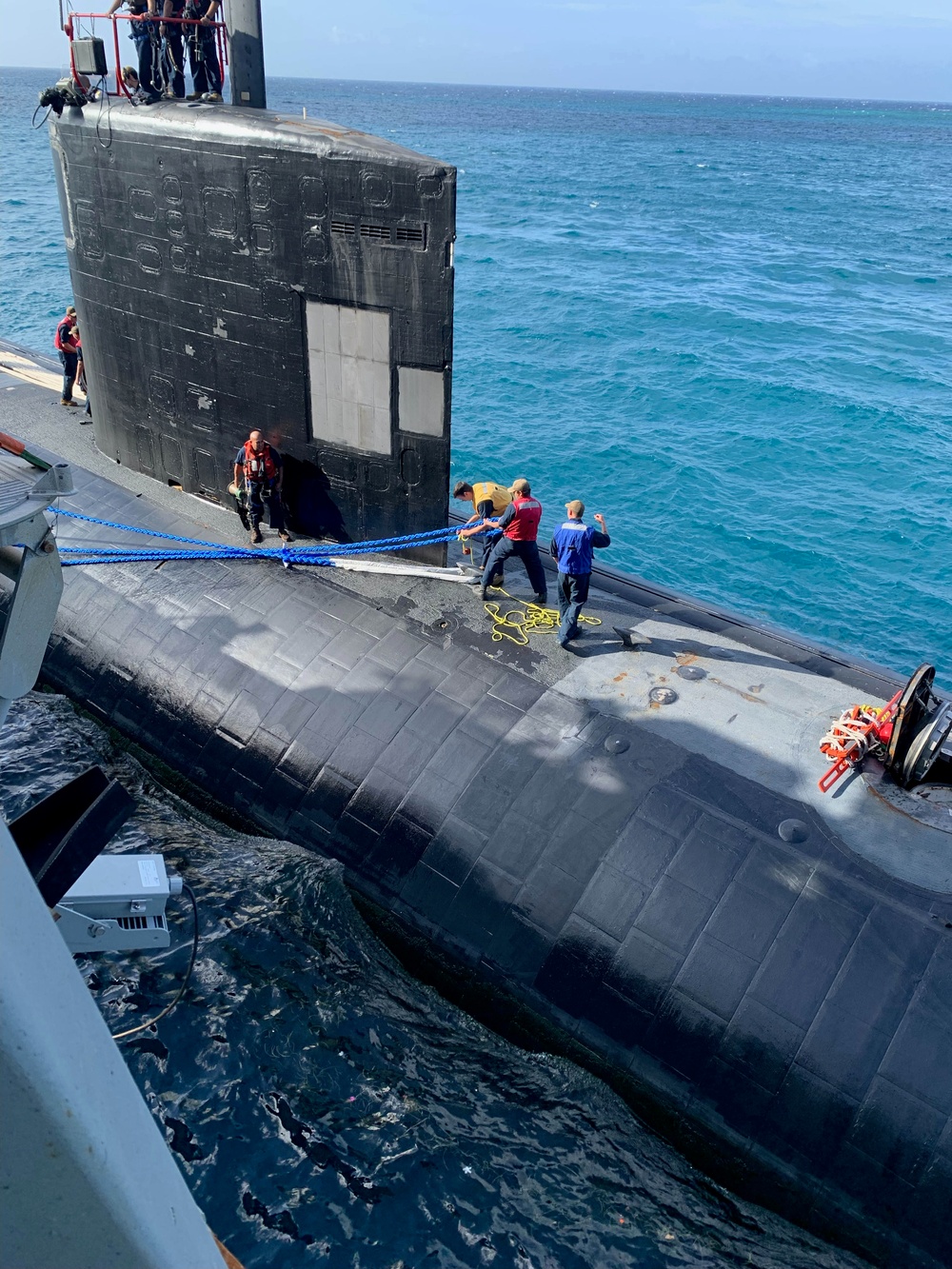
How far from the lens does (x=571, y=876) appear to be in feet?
24.9

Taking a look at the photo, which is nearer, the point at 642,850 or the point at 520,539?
the point at 642,850

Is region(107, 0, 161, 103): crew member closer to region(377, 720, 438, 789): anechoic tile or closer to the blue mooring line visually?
the blue mooring line

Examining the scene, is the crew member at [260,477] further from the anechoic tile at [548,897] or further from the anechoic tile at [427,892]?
the anechoic tile at [548,897]

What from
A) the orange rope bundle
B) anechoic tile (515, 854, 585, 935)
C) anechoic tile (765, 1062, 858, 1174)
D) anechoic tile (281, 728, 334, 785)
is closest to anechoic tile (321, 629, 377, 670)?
anechoic tile (281, 728, 334, 785)

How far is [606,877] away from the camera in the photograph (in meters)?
7.50

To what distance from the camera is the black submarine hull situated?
20.9 ft

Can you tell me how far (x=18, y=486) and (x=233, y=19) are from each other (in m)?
7.48

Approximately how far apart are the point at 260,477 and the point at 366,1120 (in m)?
6.22

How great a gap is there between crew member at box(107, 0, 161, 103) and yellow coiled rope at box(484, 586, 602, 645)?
6.37 m

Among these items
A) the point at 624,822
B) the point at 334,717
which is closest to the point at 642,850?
the point at 624,822

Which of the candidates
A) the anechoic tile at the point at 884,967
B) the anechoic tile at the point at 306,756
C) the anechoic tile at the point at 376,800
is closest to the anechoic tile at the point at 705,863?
the anechoic tile at the point at 884,967

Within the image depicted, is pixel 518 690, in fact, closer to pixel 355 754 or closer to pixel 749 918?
pixel 355 754

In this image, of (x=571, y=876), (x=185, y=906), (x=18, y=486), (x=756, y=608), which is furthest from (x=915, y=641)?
(x=18, y=486)

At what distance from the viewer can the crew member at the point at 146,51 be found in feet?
34.2
